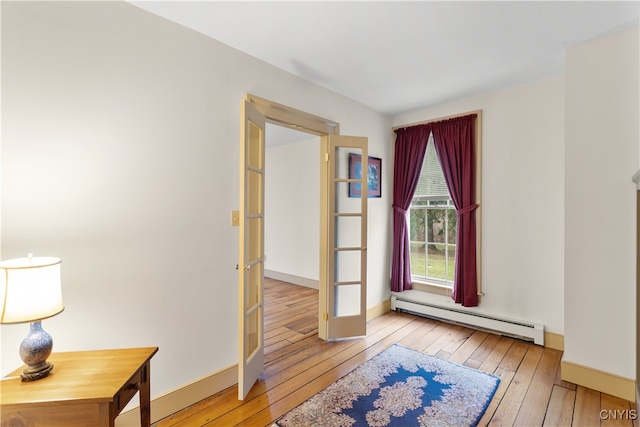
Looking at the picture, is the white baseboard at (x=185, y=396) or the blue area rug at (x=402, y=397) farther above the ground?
the white baseboard at (x=185, y=396)

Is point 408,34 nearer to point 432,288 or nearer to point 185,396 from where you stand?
point 432,288

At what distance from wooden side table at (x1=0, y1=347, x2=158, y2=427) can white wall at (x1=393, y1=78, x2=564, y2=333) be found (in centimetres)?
333

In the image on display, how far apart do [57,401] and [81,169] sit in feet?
3.76

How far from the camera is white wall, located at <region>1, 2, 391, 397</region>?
1.45 m

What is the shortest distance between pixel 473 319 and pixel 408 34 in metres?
2.94

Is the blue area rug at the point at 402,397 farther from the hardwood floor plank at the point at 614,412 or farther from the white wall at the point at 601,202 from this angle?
the white wall at the point at 601,202

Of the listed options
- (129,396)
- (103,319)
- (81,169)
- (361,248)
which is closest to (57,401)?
(129,396)

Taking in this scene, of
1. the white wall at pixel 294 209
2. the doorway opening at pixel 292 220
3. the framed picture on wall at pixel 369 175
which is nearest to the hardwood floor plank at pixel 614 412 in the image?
the framed picture on wall at pixel 369 175

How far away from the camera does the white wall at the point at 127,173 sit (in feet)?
4.75

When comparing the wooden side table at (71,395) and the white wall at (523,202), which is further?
the white wall at (523,202)

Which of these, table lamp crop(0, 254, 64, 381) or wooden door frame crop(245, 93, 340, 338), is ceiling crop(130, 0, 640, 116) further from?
table lamp crop(0, 254, 64, 381)

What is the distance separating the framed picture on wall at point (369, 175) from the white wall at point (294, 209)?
1.48 meters

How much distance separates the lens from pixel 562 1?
1.73 m

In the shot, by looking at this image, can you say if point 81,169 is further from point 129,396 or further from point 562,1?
point 562,1
